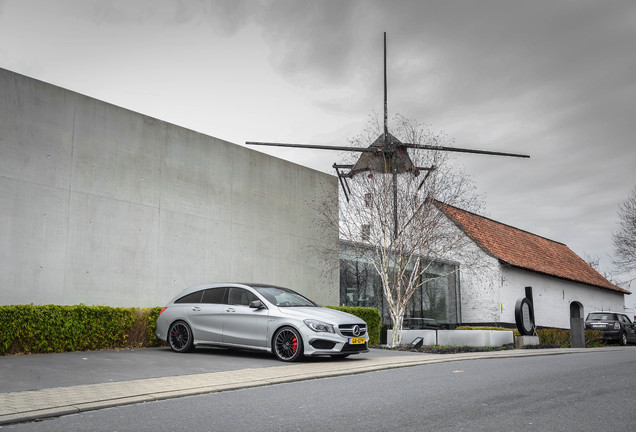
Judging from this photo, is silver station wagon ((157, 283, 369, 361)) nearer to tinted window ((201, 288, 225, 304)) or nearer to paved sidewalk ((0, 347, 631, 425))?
tinted window ((201, 288, 225, 304))

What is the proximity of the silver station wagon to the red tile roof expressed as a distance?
13.3m

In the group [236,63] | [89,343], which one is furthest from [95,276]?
[236,63]

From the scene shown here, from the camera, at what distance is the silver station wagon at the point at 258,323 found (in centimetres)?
1215

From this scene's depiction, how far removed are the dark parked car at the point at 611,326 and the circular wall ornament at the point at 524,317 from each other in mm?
7780

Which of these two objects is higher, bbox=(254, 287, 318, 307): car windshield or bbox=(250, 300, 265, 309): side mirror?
bbox=(254, 287, 318, 307): car windshield

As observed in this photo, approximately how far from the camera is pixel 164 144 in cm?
1733

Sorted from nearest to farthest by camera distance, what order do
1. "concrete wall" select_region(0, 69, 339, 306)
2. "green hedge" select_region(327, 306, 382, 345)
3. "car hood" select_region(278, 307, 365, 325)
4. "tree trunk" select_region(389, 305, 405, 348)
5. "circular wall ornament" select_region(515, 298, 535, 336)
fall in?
"car hood" select_region(278, 307, 365, 325) → "concrete wall" select_region(0, 69, 339, 306) → "tree trunk" select_region(389, 305, 405, 348) → "green hedge" select_region(327, 306, 382, 345) → "circular wall ornament" select_region(515, 298, 535, 336)

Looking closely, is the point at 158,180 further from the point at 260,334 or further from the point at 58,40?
the point at 260,334

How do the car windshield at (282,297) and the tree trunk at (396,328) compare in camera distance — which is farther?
the tree trunk at (396,328)

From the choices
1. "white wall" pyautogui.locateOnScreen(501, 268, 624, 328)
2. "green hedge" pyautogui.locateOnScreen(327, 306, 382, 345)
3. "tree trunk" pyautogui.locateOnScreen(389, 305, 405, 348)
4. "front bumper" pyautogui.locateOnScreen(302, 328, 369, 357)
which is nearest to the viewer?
"front bumper" pyautogui.locateOnScreen(302, 328, 369, 357)

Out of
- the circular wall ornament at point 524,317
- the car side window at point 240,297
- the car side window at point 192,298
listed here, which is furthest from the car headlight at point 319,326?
the circular wall ornament at point 524,317

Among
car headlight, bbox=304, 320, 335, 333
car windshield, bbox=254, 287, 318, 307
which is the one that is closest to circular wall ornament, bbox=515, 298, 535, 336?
car windshield, bbox=254, 287, 318, 307

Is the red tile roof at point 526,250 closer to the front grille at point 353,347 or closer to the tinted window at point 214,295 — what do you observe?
the front grille at point 353,347

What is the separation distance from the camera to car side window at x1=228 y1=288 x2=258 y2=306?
42.9ft
